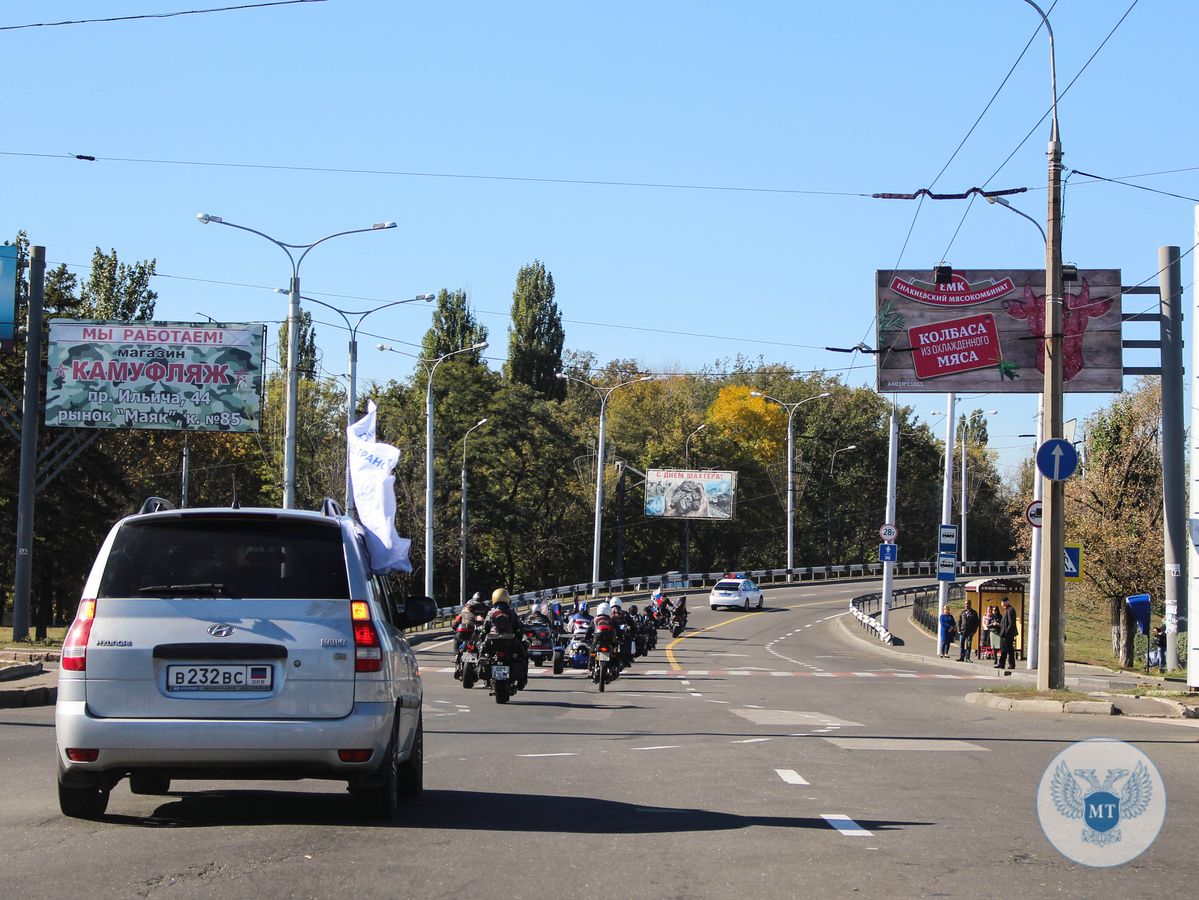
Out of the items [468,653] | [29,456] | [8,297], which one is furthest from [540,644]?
[8,297]

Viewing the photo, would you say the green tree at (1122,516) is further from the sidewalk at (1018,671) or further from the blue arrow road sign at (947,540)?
the blue arrow road sign at (947,540)

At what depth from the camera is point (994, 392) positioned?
113ft

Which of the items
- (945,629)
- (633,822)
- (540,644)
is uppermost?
(633,822)

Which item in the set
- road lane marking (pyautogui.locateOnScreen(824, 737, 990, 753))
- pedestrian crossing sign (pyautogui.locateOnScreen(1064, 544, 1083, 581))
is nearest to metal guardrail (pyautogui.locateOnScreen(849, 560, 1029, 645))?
pedestrian crossing sign (pyautogui.locateOnScreen(1064, 544, 1083, 581))

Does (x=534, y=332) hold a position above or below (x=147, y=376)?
above

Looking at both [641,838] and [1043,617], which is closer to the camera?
[641,838]

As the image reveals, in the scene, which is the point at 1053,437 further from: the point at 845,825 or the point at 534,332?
the point at 534,332

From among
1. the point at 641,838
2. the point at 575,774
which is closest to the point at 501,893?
the point at 641,838

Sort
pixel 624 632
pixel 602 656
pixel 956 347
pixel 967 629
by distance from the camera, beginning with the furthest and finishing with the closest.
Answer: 1. pixel 967 629
2. pixel 956 347
3. pixel 624 632
4. pixel 602 656

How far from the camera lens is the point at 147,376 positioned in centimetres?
3775

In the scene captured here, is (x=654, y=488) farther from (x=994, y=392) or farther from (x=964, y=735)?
(x=964, y=735)

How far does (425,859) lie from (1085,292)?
2999 cm

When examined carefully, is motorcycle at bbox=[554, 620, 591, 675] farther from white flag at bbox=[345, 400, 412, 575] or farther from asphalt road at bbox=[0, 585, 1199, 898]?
white flag at bbox=[345, 400, 412, 575]

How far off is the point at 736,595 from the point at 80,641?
5988 centimetres
